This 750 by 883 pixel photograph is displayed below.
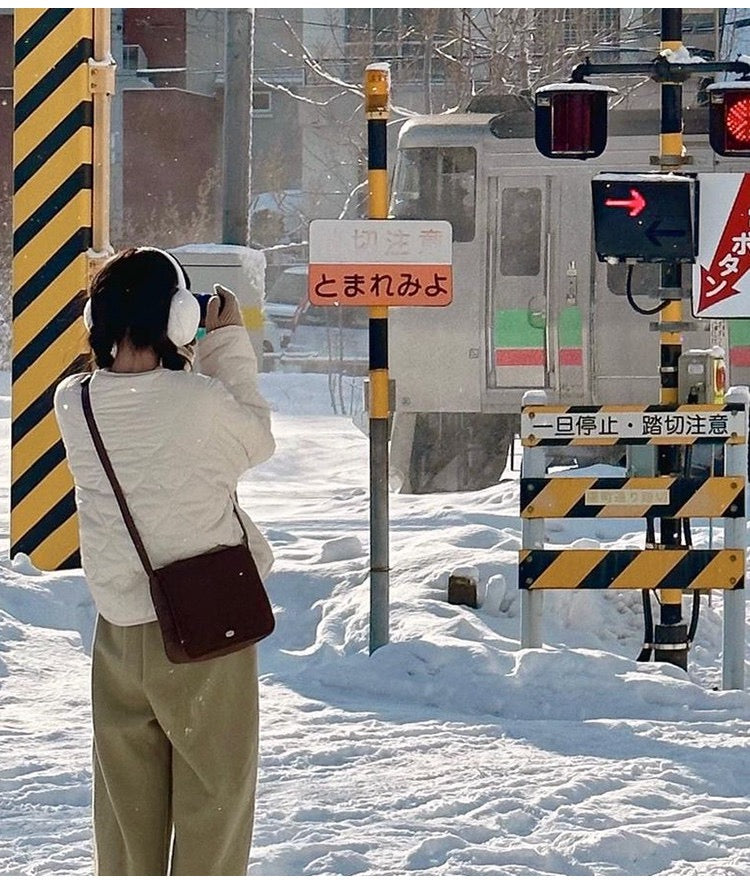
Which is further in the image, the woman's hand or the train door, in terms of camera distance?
the train door

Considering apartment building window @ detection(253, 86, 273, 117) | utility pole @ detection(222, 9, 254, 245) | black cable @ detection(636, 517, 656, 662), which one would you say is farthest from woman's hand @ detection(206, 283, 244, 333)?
apartment building window @ detection(253, 86, 273, 117)

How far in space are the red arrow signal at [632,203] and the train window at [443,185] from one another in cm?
632

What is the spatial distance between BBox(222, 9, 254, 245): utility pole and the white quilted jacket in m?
9.76

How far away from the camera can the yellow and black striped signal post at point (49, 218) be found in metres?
8.83

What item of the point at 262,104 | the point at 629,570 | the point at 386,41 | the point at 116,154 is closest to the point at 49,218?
Answer: the point at 629,570

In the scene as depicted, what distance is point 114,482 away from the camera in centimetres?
392

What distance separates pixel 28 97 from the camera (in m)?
8.91

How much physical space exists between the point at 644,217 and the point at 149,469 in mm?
3600

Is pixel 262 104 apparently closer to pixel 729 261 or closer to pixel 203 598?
pixel 729 261

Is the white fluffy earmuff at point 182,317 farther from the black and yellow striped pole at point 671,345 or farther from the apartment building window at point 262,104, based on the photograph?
the apartment building window at point 262,104

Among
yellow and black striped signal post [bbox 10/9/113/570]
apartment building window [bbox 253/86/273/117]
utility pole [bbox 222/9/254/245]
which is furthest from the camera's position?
apartment building window [bbox 253/86/273/117]

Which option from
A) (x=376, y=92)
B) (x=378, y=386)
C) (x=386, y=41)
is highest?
(x=386, y=41)

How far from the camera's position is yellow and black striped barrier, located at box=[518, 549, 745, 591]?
707 centimetres

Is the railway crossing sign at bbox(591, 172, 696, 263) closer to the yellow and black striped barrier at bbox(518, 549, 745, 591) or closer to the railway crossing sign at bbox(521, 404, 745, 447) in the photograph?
the railway crossing sign at bbox(521, 404, 745, 447)
